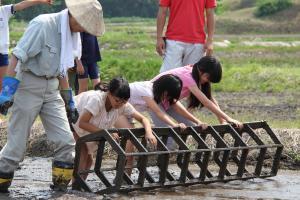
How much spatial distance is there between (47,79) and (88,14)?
0.66 metres

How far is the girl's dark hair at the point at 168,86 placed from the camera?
841 centimetres

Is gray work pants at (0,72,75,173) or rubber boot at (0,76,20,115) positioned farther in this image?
gray work pants at (0,72,75,173)

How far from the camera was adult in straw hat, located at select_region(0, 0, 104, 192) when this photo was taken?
7.31m

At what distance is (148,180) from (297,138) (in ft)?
7.91

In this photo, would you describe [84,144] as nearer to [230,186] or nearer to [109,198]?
[109,198]

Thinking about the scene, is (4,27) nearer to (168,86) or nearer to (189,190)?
(168,86)

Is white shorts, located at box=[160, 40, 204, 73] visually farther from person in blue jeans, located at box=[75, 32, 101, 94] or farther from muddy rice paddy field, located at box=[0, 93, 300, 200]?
muddy rice paddy field, located at box=[0, 93, 300, 200]

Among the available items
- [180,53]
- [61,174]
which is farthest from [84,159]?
[180,53]

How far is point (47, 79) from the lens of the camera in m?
7.55

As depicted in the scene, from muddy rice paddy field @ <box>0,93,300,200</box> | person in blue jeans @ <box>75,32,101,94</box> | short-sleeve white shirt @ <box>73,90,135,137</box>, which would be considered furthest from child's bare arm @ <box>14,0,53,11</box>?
muddy rice paddy field @ <box>0,93,300,200</box>

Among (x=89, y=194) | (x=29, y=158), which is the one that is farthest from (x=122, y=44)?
(x=89, y=194)

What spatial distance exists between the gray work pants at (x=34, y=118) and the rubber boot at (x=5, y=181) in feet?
0.14

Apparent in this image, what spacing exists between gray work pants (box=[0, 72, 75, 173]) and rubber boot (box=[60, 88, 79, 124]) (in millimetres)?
73

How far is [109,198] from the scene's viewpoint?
24.7 ft
